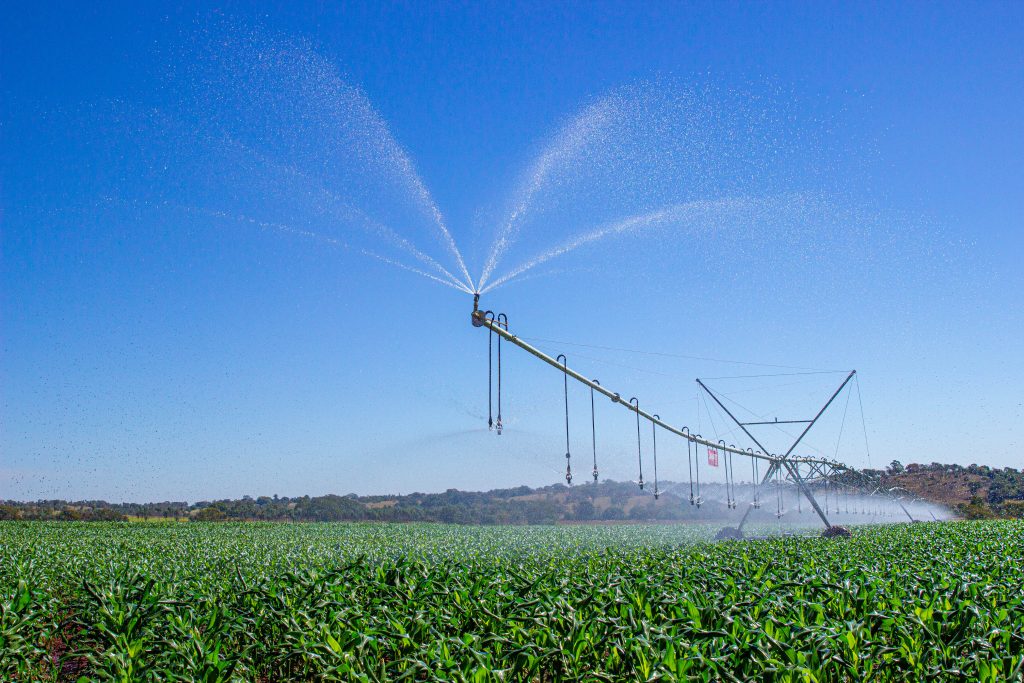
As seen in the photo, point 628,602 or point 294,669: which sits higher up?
point 628,602

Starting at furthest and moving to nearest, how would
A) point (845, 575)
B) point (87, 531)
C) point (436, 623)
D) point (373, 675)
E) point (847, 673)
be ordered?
point (87, 531) → point (845, 575) → point (436, 623) → point (847, 673) → point (373, 675)

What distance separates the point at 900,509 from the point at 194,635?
7368 cm

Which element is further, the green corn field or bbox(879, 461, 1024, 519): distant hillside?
bbox(879, 461, 1024, 519): distant hillside

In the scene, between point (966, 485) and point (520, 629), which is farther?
point (966, 485)

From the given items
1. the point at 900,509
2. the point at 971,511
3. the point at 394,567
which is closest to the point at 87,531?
the point at 394,567

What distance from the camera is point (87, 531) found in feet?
151

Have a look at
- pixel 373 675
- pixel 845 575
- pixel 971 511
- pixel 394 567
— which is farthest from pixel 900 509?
pixel 373 675

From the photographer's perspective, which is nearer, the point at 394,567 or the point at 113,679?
the point at 113,679

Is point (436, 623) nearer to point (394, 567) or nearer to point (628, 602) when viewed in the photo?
point (628, 602)

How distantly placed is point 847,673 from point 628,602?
2.95 meters

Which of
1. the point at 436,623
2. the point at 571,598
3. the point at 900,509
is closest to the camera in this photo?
the point at 436,623

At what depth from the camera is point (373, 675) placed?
709 centimetres

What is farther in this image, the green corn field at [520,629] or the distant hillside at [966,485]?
the distant hillside at [966,485]

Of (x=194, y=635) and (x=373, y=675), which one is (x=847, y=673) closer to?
(x=373, y=675)
